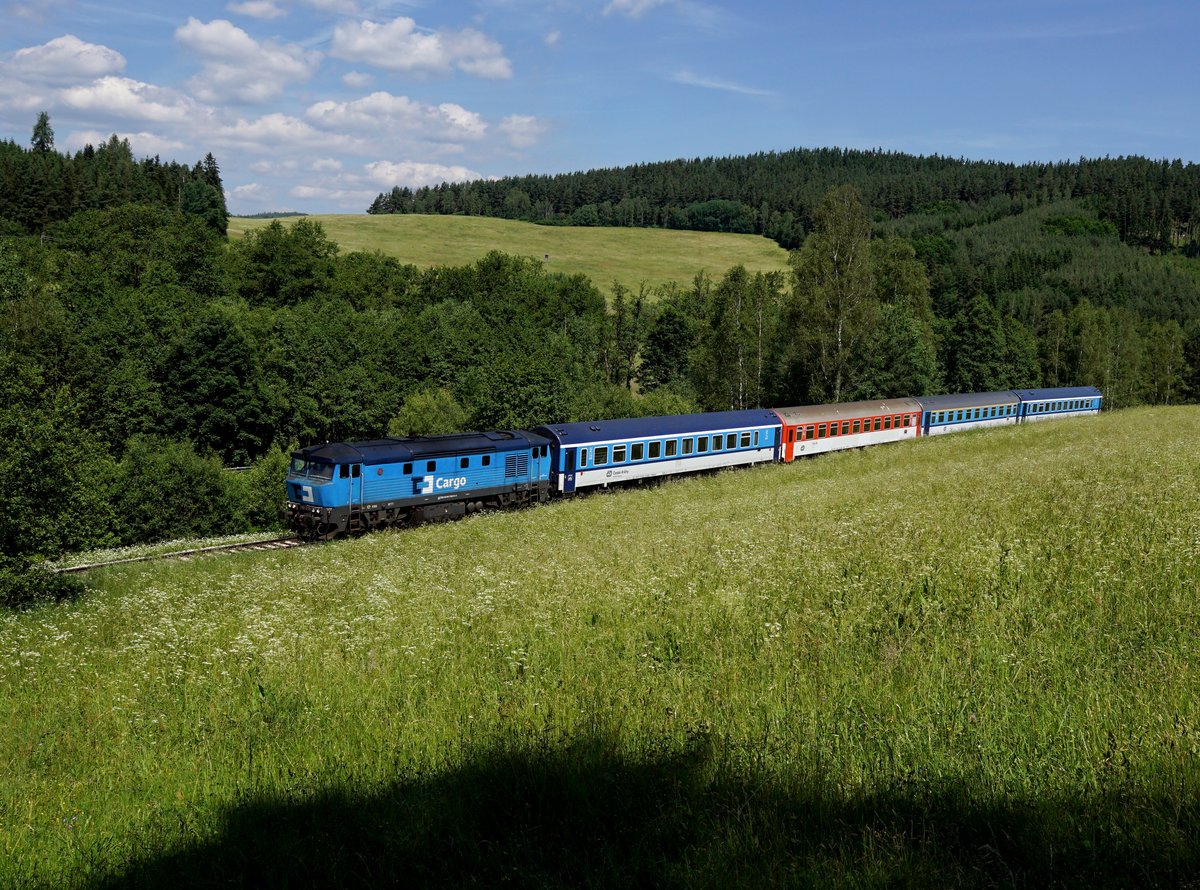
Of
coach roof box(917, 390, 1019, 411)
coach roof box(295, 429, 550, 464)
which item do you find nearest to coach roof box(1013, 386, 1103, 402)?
coach roof box(917, 390, 1019, 411)

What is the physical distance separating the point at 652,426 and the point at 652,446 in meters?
0.97

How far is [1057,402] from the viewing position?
2616 inches

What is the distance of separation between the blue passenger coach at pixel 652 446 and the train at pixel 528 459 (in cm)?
5

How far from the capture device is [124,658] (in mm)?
11562

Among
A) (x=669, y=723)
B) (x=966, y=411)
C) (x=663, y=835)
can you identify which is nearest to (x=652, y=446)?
(x=966, y=411)

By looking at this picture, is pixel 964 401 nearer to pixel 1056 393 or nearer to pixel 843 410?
pixel 843 410

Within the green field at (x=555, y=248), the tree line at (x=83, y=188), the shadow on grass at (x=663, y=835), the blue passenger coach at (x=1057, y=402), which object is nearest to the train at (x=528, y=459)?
the blue passenger coach at (x=1057, y=402)

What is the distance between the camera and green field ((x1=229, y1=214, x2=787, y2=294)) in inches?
6432

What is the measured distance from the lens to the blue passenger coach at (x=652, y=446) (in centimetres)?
3494

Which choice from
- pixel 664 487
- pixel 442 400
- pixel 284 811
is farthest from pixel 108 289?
pixel 284 811

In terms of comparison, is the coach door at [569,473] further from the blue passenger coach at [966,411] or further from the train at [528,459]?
the blue passenger coach at [966,411]

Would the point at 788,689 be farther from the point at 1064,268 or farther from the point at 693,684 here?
the point at 1064,268

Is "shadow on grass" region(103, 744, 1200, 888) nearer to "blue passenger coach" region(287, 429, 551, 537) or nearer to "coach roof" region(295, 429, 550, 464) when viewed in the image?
"blue passenger coach" region(287, 429, 551, 537)

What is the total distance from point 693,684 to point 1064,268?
610ft
